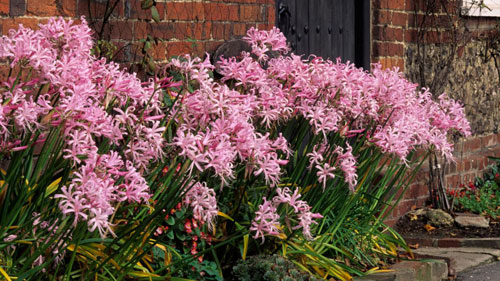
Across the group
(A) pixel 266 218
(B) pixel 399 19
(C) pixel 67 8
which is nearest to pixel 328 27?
(B) pixel 399 19

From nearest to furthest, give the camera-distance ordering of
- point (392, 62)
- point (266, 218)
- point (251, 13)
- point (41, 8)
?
1. point (266, 218)
2. point (41, 8)
3. point (251, 13)
4. point (392, 62)

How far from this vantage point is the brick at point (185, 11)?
5.36 meters

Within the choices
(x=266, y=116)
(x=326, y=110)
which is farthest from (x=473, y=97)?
(x=266, y=116)

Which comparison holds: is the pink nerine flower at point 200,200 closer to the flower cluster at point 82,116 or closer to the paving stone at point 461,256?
the flower cluster at point 82,116

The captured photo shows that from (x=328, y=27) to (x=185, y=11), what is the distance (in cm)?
206

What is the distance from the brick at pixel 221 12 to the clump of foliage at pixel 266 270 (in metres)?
1.98

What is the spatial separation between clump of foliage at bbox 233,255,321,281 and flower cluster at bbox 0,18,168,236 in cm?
83

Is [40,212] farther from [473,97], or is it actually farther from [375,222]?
[473,97]

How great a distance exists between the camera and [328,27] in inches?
285

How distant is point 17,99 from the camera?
3.14m

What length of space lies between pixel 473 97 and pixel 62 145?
668 centimetres

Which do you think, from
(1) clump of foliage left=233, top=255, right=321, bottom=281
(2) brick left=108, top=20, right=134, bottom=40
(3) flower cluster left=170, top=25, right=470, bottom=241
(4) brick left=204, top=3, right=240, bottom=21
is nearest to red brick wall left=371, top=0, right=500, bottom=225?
(4) brick left=204, top=3, right=240, bottom=21

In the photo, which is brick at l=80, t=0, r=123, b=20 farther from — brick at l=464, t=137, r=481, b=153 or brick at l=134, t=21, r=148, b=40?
brick at l=464, t=137, r=481, b=153

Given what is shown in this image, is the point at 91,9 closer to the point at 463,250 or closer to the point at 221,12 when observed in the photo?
the point at 221,12
